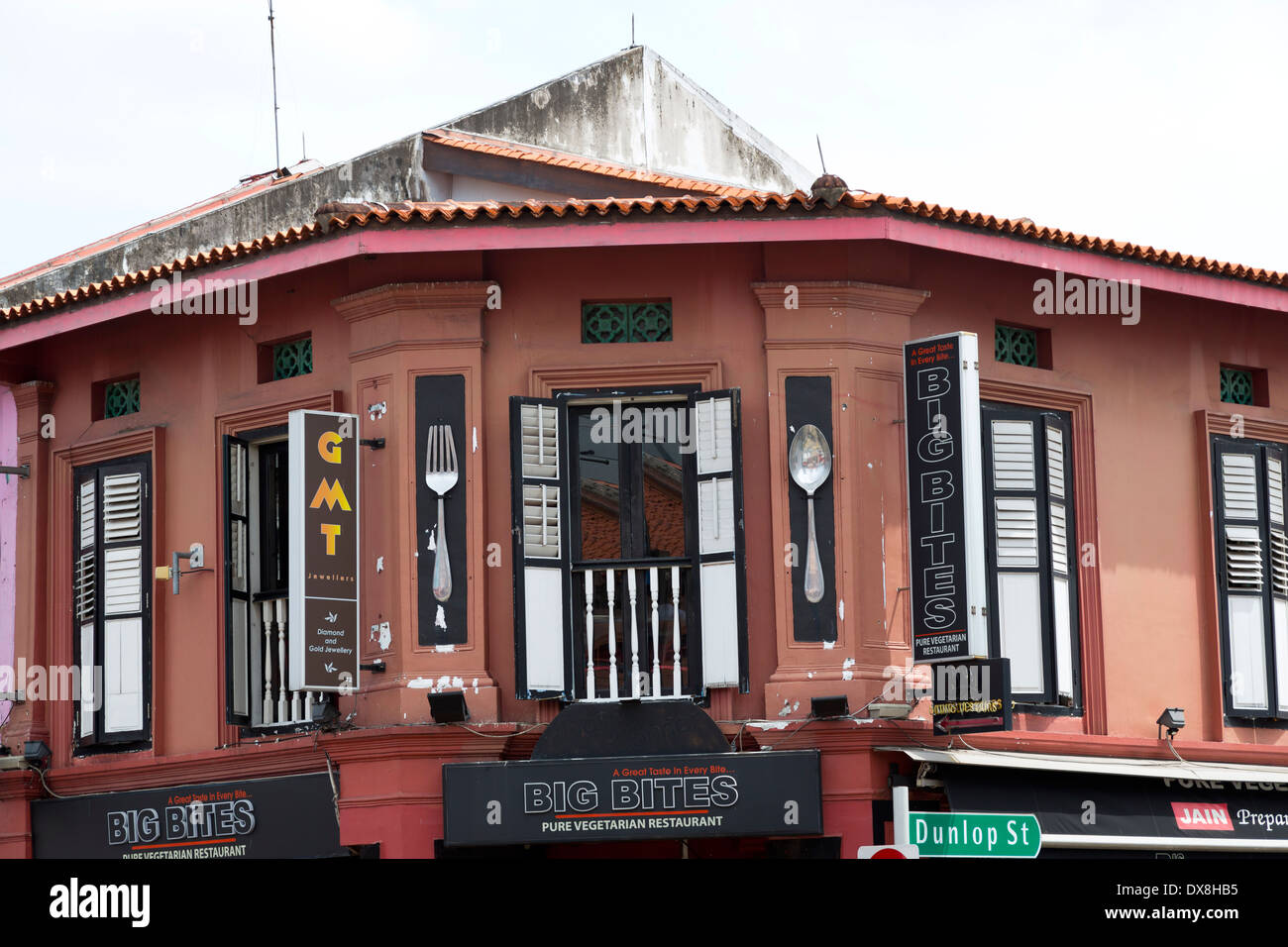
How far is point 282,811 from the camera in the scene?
13781mm

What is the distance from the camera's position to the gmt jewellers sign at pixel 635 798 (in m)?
12.6

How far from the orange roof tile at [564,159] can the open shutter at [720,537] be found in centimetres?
175

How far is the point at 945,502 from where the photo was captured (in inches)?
509

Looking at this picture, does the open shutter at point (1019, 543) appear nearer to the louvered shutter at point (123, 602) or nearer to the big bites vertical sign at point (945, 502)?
the big bites vertical sign at point (945, 502)

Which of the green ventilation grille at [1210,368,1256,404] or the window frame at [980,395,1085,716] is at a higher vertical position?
the green ventilation grille at [1210,368,1256,404]

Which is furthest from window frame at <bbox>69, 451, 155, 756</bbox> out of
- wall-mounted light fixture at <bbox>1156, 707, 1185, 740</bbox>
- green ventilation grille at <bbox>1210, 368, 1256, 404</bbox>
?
green ventilation grille at <bbox>1210, 368, 1256, 404</bbox>

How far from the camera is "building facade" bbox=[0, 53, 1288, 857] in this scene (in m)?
13.0

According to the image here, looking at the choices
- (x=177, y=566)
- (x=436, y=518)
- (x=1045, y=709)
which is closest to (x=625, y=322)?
(x=436, y=518)

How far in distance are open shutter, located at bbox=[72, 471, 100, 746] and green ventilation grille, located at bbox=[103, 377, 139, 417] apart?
1.67 ft

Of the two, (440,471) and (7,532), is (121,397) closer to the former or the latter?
(7,532)

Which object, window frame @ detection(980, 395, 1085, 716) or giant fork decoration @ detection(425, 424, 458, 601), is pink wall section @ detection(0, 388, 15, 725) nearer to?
giant fork decoration @ detection(425, 424, 458, 601)

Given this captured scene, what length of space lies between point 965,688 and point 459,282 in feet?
13.8

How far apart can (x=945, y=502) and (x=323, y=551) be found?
→ 157 inches

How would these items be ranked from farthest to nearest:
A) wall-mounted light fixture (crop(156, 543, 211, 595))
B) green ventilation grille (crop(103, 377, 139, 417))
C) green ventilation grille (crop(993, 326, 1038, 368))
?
green ventilation grille (crop(103, 377, 139, 417)) → wall-mounted light fixture (crop(156, 543, 211, 595)) → green ventilation grille (crop(993, 326, 1038, 368))
